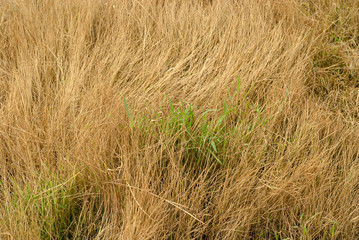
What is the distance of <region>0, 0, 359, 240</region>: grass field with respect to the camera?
4.30 feet

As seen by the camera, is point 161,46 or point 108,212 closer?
point 108,212

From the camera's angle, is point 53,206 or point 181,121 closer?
point 53,206

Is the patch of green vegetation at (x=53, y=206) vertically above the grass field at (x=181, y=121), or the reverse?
the grass field at (x=181, y=121)

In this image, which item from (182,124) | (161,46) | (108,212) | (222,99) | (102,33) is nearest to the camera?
(108,212)

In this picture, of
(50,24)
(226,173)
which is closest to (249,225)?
(226,173)

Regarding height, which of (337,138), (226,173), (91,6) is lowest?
(226,173)

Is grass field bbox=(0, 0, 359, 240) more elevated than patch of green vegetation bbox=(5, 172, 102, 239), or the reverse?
grass field bbox=(0, 0, 359, 240)

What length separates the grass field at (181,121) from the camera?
4.30 feet

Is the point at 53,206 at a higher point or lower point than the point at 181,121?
lower

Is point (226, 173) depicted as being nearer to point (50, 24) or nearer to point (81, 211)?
point (81, 211)

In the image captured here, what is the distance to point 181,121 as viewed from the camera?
155 centimetres

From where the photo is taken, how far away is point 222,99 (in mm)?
1805

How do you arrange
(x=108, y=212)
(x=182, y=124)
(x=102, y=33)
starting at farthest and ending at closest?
(x=102, y=33) → (x=182, y=124) → (x=108, y=212)

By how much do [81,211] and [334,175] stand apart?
1143mm
